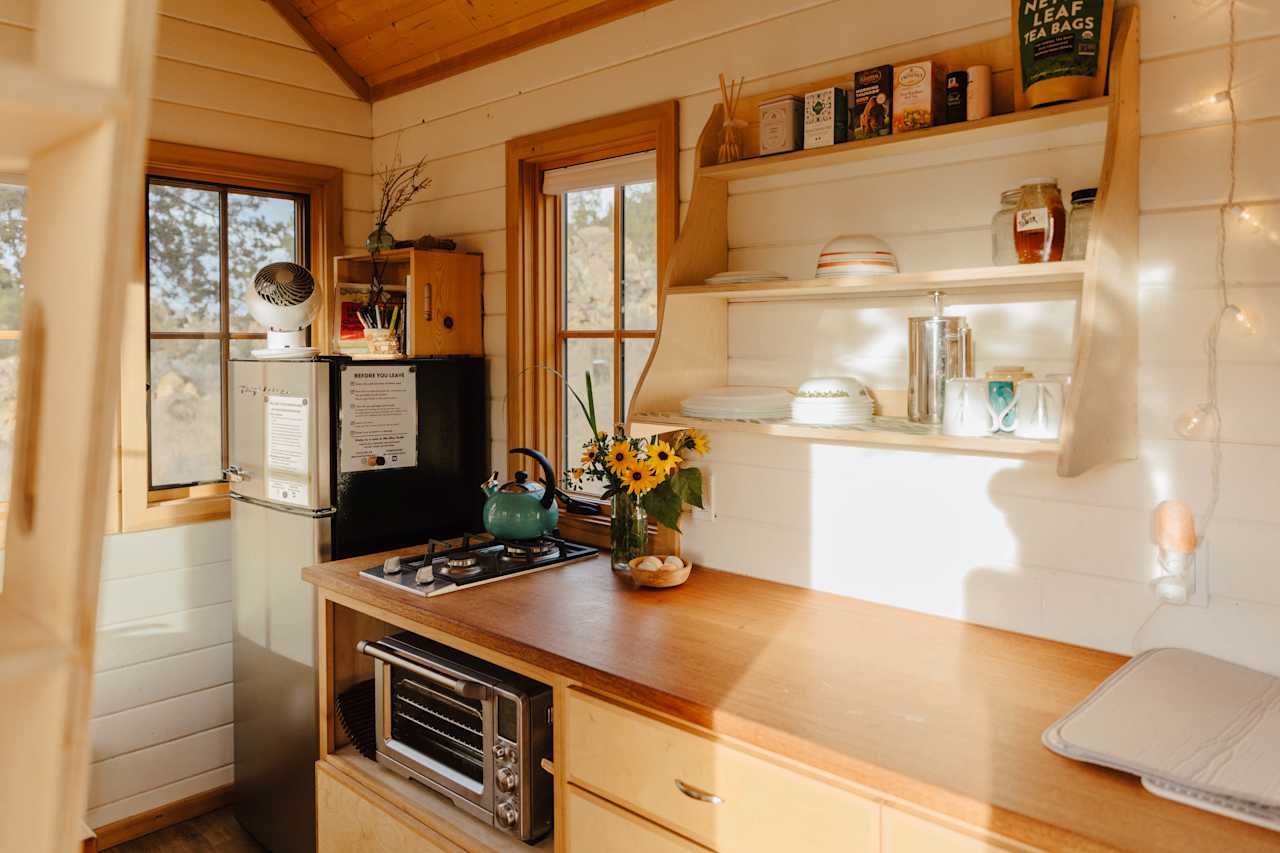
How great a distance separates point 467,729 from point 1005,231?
1.52 meters

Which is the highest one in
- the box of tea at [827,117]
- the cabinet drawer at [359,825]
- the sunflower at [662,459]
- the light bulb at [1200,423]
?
the box of tea at [827,117]

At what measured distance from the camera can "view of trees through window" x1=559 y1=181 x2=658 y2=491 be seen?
2623 millimetres

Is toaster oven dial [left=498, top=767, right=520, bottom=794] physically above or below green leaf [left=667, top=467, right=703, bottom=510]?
below

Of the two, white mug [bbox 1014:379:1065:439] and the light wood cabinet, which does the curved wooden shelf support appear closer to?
white mug [bbox 1014:379:1065:439]

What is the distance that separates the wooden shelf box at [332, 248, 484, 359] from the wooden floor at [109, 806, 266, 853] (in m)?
1.58

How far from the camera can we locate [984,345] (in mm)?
1863

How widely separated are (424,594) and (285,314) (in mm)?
1130

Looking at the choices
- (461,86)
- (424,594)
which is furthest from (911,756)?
→ (461,86)

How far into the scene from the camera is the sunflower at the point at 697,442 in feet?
7.41

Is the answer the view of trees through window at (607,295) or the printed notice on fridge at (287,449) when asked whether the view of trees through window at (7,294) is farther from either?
the view of trees through window at (607,295)

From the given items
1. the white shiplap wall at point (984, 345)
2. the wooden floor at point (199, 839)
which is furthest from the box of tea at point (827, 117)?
the wooden floor at point (199, 839)

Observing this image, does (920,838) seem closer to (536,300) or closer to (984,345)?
(984,345)

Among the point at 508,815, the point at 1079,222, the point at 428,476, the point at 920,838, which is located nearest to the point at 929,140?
the point at 1079,222

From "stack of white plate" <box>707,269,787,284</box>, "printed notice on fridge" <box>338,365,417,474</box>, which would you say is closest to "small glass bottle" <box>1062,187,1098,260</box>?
"stack of white plate" <box>707,269,787,284</box>
